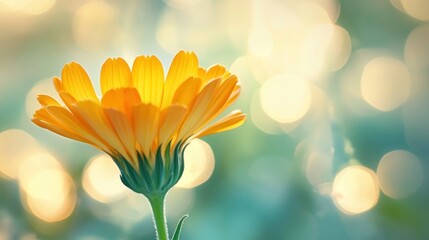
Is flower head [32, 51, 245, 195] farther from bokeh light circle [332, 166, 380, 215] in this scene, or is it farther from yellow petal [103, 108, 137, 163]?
bokeh light circle [332, 166, 380, 215]

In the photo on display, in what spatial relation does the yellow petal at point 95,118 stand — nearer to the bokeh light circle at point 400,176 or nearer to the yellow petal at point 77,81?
the yellow petal at point 77,81

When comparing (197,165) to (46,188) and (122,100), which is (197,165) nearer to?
(46,188)

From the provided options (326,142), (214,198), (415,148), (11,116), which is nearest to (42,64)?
(11,116)

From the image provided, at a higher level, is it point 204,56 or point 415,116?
point 204,56

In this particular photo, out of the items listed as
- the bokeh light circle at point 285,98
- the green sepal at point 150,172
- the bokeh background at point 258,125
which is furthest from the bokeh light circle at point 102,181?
the green sepal at point 150,172

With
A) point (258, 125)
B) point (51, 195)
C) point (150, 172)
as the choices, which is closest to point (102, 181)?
point (51, 195)

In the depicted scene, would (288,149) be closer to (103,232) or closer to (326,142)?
(326,142)
